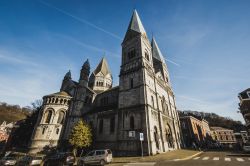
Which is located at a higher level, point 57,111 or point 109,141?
point 57,111

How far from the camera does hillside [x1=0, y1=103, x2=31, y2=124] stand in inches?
3931

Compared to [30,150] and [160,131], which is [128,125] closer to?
[160,131]

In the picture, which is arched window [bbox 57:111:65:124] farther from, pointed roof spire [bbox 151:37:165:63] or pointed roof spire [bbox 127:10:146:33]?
pointed roof spire [bbox 151:37:165:63]

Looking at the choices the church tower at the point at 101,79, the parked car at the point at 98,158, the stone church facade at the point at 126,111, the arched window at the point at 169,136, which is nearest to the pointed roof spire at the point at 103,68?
the church tower at the point at 101,79

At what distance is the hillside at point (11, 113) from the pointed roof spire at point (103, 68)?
80.5 metres

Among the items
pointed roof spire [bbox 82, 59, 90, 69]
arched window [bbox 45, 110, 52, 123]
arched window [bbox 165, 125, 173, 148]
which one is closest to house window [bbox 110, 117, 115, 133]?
arched window [bbox 165, 125, 173, 148]

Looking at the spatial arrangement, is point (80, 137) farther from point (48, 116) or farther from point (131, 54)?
point (131, 54)

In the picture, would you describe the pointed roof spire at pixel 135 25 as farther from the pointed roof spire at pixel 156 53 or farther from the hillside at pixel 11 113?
the hillside at pixel 11 113

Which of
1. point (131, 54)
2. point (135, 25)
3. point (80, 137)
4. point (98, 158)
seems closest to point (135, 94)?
point (131, 54)

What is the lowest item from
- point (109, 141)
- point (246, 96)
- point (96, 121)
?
point (109, 141)

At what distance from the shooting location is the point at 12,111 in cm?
11156

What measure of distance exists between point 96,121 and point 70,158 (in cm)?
1383

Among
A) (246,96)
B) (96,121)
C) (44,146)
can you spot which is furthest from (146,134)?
(246,96)

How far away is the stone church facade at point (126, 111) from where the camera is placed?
23062 millimetres
